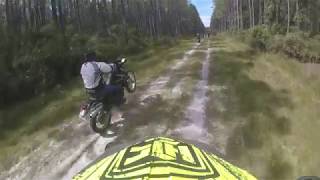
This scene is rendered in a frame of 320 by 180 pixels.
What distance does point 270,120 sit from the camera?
474 inches

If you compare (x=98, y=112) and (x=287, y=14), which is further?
(x=287, y=14)

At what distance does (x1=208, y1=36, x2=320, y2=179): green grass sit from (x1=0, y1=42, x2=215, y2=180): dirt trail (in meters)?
0.61

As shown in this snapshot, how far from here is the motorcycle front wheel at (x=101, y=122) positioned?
440 inches

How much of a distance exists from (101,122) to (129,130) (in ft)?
1.94

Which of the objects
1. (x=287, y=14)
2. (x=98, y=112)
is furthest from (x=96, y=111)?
(x=287, y=14)

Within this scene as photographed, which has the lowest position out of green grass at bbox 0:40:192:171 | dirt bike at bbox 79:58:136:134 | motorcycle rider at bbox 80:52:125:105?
green grass at bbox 0:40:192:171

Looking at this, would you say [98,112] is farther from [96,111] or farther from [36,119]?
[36,119]

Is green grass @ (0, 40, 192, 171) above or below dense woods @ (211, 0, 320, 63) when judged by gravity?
below

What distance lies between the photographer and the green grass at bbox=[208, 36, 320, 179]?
9.02 meters

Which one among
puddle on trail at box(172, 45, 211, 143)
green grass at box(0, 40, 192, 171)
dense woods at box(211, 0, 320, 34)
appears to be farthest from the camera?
dense woods at box(211, 0, 320, 34)

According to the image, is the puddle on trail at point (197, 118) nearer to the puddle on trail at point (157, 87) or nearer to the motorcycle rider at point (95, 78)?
the puddle on trail at point (157, 87)

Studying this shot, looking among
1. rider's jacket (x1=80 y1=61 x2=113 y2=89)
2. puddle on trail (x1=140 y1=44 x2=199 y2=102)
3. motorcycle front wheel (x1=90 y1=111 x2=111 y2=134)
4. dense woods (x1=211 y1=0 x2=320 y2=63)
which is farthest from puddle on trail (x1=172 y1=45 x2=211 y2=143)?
dense woods (x1=211 y1=0 x2=320 y2=63)

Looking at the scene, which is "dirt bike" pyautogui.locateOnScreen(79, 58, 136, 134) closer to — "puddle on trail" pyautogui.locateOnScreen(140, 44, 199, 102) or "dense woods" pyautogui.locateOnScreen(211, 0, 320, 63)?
"puddle on trail" pyautogui.locateOnScreen(140, 44, 199, 102)

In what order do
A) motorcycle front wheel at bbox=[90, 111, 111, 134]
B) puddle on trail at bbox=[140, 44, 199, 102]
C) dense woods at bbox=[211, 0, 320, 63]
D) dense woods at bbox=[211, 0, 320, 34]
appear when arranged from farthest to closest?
dense woods at bbox=[211, 0, 320, 34] → dense woods at bbox=[211, 0, 320, 63] → puddle on trail at bbox=[140, 44, 199, 102] → motorcycle front wheel at bbox=[90, 111, 111, 134]
